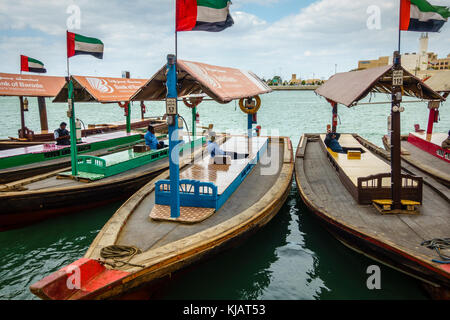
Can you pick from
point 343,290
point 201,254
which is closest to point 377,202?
point 343,290

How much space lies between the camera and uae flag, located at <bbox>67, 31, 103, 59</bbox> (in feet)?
36.0

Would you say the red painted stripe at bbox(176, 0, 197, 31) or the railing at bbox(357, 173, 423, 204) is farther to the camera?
the railing at bbox(357, 173, 423, 204)

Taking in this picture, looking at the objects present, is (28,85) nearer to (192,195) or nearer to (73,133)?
(73,133)

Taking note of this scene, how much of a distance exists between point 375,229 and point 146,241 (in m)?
4.99

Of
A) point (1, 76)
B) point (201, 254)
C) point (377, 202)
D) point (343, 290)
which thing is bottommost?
point (343, 290)

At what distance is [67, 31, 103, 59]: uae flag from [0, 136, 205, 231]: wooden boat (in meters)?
3.83

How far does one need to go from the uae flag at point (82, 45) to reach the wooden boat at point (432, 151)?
1221 cm

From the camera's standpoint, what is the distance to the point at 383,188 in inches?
325

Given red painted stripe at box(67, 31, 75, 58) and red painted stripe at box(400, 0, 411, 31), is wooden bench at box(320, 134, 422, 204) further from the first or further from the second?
red painted stripe at box(67, 31, 75, 58)

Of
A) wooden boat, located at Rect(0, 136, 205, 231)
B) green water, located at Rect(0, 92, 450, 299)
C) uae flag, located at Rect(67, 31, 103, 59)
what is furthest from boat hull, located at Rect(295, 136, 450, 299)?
uae flag, located at Rect(67, 31, 103, 59)

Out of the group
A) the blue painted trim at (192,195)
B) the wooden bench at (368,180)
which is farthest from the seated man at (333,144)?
the blue painted trim at (192,195)

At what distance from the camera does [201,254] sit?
6285 millimetres

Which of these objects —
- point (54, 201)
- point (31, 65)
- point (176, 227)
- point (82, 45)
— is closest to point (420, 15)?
point (176, 227)

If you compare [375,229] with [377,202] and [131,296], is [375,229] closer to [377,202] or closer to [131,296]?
[377,202]
